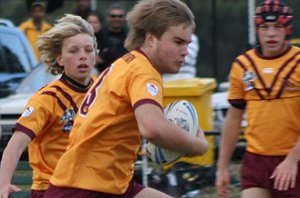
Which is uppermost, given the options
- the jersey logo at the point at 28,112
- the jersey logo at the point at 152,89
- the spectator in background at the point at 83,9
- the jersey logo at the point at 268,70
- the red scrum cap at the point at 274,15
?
the jersey logo at the point at 152,89

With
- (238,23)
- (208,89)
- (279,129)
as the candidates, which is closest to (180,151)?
(279,129)

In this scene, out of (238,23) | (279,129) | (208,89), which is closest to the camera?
Answer: (279,129)

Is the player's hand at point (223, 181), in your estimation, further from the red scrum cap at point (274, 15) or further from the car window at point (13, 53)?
the car window at point (13, 53)

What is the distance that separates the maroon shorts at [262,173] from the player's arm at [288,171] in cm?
7

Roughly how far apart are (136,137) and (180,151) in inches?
16.7

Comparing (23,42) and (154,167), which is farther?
(23,42)

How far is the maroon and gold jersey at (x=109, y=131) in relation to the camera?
15.3 feet

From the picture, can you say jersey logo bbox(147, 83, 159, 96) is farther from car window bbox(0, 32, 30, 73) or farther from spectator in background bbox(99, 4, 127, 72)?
car window bbox(0, 32, 30, 73)

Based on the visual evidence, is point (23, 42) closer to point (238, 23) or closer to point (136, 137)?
point (238, 23)

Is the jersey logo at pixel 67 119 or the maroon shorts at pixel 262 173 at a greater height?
the jersey logo at pixel 67 119

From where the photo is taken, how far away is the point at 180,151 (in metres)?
4.55

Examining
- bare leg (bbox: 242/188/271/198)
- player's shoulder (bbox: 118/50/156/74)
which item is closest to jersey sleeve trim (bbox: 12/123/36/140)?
player's shoulder (bbox: 118/50/156/74)

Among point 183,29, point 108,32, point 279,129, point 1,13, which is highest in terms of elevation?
point 183,29

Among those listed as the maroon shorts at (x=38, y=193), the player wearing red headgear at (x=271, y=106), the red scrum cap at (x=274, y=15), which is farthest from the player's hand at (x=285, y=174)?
the maroon shorts at (x=38, y=193)
